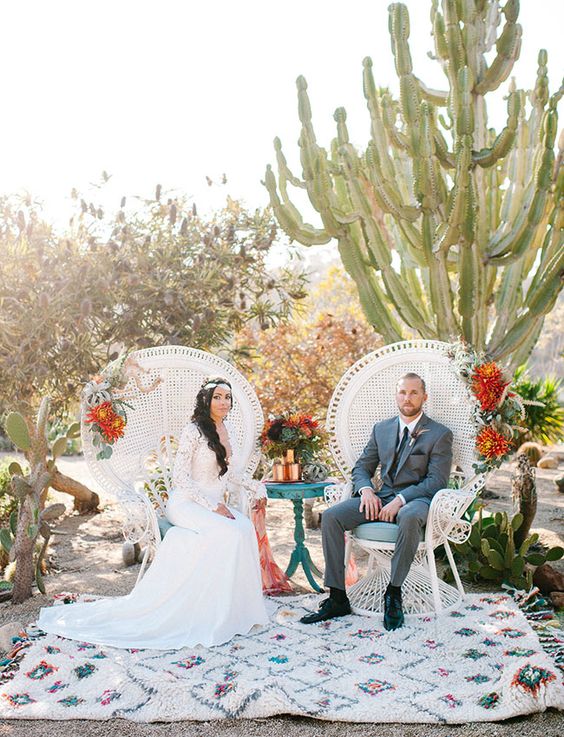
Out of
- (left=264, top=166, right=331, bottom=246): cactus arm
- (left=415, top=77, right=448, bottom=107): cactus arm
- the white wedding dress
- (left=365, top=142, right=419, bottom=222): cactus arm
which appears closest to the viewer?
the white wedding dress

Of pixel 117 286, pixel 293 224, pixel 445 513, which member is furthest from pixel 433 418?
pixel 117 286

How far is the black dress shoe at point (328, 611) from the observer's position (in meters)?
4.37

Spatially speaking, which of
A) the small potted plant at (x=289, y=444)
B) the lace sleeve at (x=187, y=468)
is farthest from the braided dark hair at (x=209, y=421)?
the small potted plant at (x=289, y=444)

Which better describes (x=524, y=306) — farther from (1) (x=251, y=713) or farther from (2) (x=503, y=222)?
(1) (x=251, y=713)

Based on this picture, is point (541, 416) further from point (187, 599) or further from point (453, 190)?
point (187, 599)

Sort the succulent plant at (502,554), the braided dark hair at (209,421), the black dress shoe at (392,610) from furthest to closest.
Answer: the succulent plant at (502,554), the braided dark hair at (209,421), the black dress shoe at (392,610)

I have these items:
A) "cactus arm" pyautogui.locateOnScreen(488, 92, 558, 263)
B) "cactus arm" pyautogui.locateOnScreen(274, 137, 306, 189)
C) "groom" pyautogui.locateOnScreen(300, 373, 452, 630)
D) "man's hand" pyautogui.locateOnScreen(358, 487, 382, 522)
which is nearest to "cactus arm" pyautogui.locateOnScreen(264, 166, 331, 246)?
"cactus arm" pyautogui.locateOnScreen(274, 137, 306, 189)

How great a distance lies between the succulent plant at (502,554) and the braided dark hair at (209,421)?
5.60 feet

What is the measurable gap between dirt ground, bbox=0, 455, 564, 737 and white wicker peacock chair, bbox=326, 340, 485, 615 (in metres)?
0.71

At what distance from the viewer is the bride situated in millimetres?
4062

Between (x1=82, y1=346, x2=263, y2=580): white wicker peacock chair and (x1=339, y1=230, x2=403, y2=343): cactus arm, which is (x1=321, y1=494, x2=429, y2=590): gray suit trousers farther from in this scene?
(x1=339, y1=230, x2=403, y2=343): cactus arm

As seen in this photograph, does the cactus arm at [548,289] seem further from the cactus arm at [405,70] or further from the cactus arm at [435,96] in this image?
the cactus arm at [435,96]

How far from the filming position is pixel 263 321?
7305 millimetres

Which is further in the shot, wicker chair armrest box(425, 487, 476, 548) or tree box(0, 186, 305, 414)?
tree box(0, 186, 305, 414)
